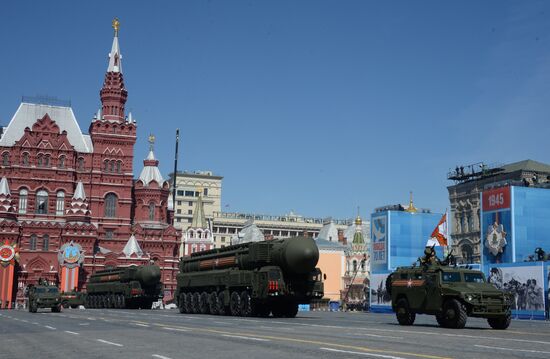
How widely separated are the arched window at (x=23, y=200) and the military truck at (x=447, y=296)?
75.5 meters

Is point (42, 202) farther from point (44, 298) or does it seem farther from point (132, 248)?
point (44, 298)

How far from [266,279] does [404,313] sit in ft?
30.0

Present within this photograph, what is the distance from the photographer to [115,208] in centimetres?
9981

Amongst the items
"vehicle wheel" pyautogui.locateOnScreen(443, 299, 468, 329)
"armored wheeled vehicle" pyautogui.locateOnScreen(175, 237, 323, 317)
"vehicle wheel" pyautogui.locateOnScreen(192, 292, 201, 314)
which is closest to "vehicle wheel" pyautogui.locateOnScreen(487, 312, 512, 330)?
"vehicle wheel" pyautogui.locateOnScreen(443, 299, 468, 329)

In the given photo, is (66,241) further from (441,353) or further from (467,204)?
(441,353)

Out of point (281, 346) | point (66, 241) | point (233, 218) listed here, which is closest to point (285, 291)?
point (281, 346)

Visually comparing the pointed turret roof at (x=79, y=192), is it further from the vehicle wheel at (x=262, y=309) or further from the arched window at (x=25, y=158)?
the vehicle wheel at (x=262, y=309)

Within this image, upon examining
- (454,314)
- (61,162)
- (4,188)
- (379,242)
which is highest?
(61,162)

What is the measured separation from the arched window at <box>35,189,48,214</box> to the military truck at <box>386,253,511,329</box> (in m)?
75.1

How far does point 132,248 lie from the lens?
9469cm

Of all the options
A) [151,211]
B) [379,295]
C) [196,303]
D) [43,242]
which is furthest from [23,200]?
[196,303]

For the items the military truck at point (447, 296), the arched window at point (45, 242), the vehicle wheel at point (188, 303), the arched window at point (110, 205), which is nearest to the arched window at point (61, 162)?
the arched window at point (110, 205)

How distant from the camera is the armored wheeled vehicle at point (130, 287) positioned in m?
58.7

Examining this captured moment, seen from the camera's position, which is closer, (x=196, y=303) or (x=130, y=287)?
(x=196, y=303)
